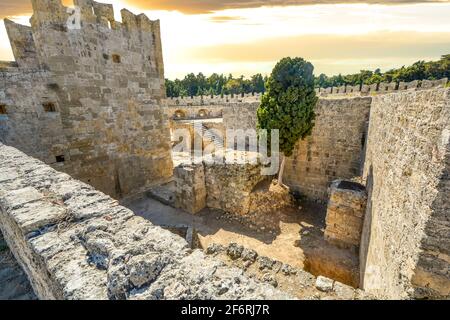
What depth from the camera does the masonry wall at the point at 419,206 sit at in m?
2.14

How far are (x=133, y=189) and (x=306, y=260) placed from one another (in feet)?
24.0

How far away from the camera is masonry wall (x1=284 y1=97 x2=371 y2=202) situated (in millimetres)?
8852

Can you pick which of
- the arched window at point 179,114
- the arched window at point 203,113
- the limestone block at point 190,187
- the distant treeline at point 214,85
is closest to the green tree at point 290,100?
the limestone block at point 190,187

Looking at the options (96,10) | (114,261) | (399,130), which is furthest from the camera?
(96,10)

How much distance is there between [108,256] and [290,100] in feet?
27.4

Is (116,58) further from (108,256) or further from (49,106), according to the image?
(108,256)

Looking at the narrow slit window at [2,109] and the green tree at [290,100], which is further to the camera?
the green tree at [290,100]

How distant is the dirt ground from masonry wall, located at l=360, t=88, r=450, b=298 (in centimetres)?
330

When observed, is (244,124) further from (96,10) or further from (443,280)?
(443,280)

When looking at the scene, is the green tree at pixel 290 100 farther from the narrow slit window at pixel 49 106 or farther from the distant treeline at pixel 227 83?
the distant treeline at pixel 227 83

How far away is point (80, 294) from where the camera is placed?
149cm

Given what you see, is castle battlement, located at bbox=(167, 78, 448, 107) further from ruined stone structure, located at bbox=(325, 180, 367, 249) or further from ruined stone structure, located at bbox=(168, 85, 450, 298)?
ruined stone structure, located at bbox=(325, 180, 367, 249)

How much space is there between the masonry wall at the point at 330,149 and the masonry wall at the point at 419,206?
5758mm
